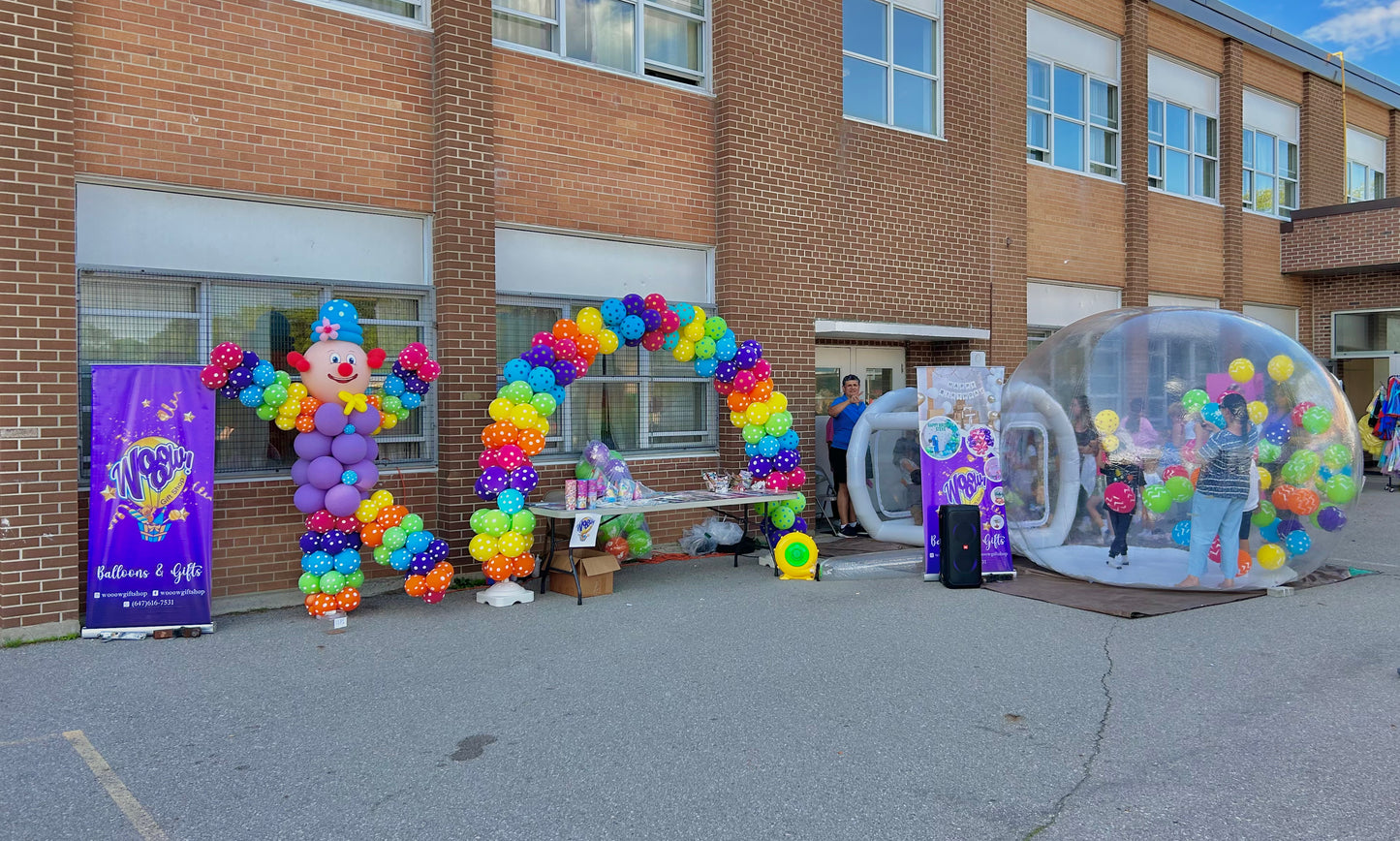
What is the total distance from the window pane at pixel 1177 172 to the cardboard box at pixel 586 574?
13537 mm

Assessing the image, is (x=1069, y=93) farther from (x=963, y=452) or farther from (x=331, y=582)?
(x=331, y=582)

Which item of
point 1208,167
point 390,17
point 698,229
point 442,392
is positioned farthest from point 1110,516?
point 1208,167

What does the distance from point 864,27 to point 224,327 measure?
883cm

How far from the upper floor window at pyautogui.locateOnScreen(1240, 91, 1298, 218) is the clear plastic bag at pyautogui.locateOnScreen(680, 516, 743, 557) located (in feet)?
44.3

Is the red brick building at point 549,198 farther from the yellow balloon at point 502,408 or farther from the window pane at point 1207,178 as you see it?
the yellow balloon at point 502,408

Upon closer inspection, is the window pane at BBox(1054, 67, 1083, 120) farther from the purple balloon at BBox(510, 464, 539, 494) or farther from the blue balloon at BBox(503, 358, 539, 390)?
the purple balloon at BBox(510, 464, 539, 494)

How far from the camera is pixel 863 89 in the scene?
12750 mm

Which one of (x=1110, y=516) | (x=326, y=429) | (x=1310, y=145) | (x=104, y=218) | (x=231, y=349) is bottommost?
(x=1110, y=516)

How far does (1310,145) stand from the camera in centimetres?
2008

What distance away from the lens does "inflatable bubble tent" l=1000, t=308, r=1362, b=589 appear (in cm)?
842

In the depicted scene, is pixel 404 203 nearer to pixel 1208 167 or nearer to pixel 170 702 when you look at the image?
pixel 170 702

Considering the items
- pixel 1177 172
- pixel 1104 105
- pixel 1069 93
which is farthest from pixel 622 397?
pixel 1177 172

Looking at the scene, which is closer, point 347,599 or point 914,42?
point 347,599

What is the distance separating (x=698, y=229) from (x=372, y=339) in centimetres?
400
